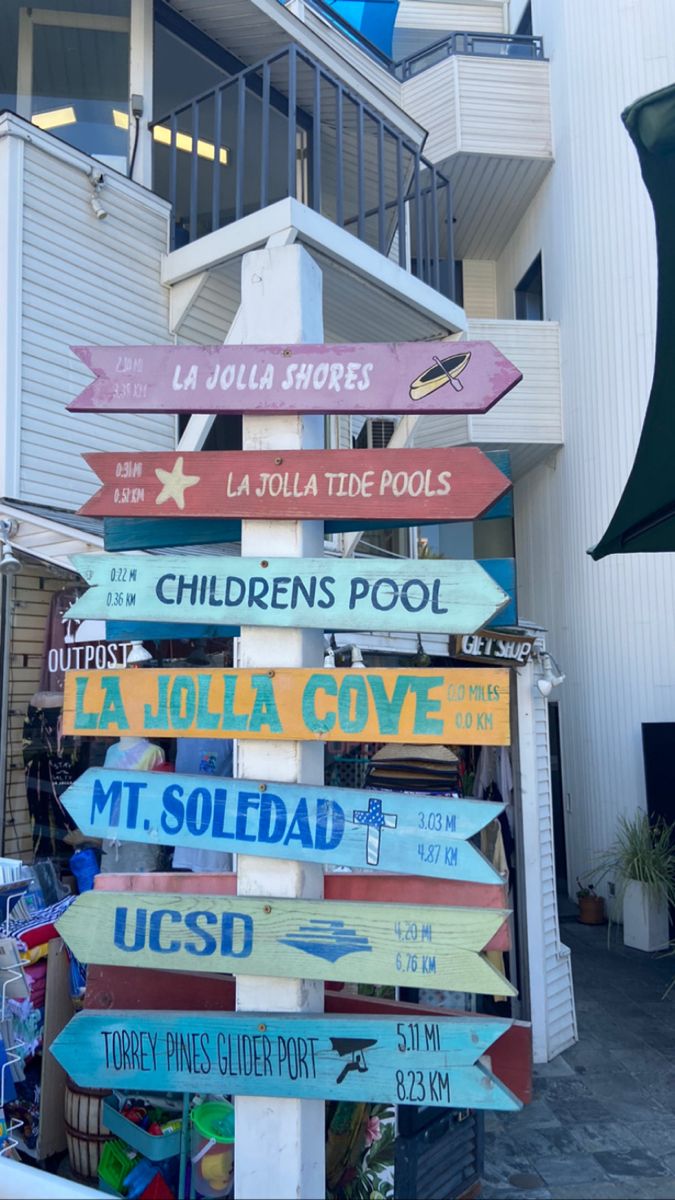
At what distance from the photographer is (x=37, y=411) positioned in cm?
634

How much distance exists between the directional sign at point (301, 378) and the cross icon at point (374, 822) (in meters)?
1.26

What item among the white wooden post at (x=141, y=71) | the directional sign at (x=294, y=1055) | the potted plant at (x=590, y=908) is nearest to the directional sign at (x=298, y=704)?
the directional sign at (x=294, y=1055)

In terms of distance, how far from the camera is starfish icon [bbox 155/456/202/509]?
2.94m

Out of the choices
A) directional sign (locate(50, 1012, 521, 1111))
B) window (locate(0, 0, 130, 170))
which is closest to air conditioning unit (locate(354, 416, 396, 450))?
window (locate(0, 0, 130, 170))

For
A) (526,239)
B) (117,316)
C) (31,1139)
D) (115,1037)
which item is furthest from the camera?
(526,239)

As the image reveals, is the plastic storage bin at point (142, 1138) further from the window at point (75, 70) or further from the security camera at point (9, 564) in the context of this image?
the window at point (75, 70)

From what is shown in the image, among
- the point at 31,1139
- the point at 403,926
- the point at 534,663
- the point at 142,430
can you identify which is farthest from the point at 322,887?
the point at 142,430

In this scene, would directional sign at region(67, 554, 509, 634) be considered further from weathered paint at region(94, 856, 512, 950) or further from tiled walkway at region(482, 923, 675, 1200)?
tiled walkway at region(482, 923, 675, 1200)

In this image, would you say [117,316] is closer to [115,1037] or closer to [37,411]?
[37,411]

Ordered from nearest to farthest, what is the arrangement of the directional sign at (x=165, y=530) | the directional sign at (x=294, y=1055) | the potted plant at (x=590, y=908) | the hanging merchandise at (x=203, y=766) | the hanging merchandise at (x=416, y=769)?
the directional sign at (x=294, y=1055) → the directional sign at (x=165, y=530) → the hanging merchandise at (x=203, y=766) → the hanging merchandise at (x=416, y=769) → the potted plant at (x=590, y=908)

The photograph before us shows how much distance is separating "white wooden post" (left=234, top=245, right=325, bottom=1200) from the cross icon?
0.24 meters

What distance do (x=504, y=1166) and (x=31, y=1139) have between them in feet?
7.59

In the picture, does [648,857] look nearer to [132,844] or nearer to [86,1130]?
[132,844]

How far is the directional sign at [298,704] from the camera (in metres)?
2.62
